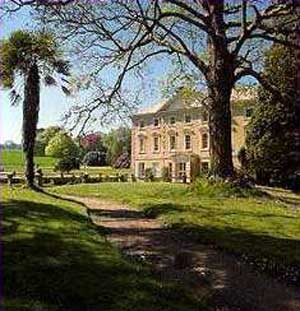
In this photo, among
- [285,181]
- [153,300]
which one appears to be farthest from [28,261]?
[285,181]

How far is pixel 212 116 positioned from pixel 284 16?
5288 millimetres

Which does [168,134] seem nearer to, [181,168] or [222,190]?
[181,168]

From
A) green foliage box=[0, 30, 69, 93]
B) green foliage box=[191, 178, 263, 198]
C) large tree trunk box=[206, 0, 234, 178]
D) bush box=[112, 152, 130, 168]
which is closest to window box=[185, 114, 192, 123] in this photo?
bush box=[112, 152, 130, 168]

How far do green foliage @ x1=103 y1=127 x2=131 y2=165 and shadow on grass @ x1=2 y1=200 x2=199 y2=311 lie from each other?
90223 millimetres

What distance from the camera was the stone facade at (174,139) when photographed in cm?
6538

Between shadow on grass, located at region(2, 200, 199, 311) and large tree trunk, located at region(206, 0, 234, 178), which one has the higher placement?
large tree trunk, located at region(206, 0, 234, 178)

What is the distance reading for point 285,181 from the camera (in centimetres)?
4284

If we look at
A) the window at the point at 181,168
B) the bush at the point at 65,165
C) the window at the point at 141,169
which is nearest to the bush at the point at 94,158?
the window at the point at 141,169

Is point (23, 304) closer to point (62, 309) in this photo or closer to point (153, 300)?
point (62, 309)

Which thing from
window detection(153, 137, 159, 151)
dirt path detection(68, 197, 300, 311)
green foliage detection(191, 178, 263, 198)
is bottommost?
dirt path detection(68, 197, 300, 311)

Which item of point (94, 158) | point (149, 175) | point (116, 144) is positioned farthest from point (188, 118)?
point (116, 144)

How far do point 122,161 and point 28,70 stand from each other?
215ft

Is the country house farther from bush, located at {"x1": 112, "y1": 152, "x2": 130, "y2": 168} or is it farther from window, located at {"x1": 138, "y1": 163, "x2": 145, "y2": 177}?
bush, located at {"x1": 112, "y1": 152, "x2": 130, "y2": 168}

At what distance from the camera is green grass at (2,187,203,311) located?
754 cm
